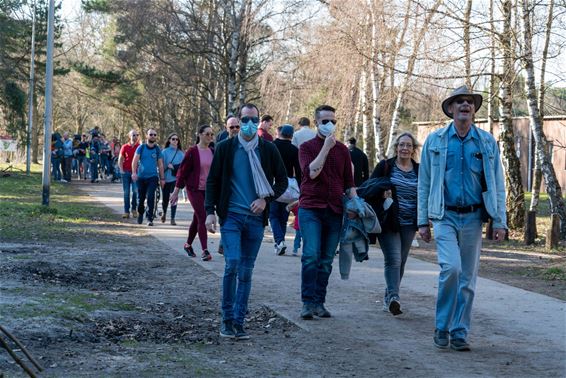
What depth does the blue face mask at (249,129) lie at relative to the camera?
8.36 m

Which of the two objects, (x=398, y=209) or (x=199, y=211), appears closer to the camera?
(x=398, y=209)

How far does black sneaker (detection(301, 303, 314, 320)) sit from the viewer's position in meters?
9.06

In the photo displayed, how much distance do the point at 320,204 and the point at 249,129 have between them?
4.00 feet

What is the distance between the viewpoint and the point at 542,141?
60.5 ft

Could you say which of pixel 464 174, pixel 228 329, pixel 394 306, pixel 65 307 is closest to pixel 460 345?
pixel 464 174

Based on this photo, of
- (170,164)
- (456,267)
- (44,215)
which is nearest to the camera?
(456,267)

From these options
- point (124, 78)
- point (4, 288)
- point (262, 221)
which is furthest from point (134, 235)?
point (124, 78)

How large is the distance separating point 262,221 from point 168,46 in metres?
25.4

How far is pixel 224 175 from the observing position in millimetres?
8352

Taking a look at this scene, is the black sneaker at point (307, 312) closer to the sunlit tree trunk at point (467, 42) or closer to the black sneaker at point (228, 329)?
the black sneaker at point (228, 329)

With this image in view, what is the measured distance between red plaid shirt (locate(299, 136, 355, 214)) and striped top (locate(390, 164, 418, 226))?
1.73 ft

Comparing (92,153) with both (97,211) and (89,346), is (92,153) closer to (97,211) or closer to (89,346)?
(97,211)

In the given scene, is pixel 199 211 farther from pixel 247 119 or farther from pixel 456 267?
pixel 456 267

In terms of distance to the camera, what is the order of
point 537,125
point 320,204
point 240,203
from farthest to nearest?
point 537,125
point 320,204
point 240,203
